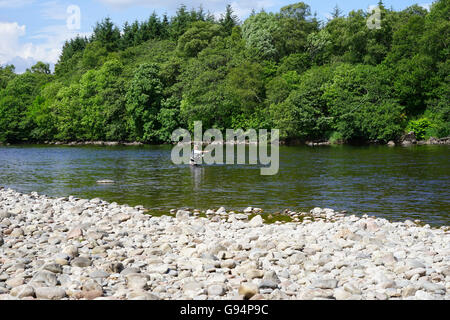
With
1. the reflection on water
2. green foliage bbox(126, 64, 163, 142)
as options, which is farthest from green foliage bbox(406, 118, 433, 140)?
green foliage bbox(126, 64, 163, 142)

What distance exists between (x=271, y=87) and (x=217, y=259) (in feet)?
201

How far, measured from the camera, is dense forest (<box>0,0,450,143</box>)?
62.4 metres

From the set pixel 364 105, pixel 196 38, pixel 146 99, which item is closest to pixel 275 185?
pixel 364 105

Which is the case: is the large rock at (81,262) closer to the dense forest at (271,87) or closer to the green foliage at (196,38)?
the dense forest at (271,87)

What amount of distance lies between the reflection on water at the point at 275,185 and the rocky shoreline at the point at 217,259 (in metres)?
3.81

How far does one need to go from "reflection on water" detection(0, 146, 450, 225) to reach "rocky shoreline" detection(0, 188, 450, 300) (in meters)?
3.81

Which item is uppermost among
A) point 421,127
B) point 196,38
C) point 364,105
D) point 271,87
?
point 196,38

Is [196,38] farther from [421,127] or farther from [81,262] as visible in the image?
[81,262]

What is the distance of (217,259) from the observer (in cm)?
989

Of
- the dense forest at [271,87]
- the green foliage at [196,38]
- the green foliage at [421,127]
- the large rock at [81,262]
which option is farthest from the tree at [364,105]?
the large rock at [81,262]

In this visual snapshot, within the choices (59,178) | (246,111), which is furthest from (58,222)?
(246,111)

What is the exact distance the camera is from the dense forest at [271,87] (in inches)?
2456

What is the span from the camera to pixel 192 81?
72.3 m
